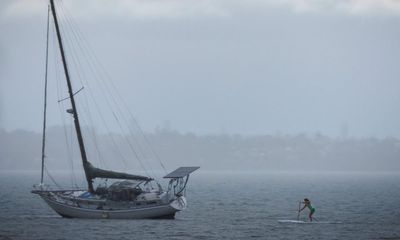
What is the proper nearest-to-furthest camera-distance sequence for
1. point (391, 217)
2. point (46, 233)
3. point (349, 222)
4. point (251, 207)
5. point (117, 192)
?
point (46, 233) → point (117, 192) → point (349, 222) → point (391, 217) → point (251, 207)

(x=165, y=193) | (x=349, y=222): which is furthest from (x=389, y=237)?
(x=165, y=193)

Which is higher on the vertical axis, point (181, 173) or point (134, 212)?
point (181, 173)

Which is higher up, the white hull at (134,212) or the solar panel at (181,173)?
the solar panel at (181,173)

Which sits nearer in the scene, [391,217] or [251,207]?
→ [391,217]

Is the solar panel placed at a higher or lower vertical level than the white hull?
higher

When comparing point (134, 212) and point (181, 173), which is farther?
point (181, 173)

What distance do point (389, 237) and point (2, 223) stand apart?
126 ft

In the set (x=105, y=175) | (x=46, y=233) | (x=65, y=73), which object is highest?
(x=65, y=73)

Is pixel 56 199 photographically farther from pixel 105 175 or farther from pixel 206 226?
pixel 206 226

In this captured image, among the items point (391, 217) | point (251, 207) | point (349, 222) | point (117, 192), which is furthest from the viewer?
point (251, 207)

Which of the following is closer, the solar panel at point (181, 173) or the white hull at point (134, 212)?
the white hull at point (134, 212)

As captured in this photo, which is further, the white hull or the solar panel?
the solar panel

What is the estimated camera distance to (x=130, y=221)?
81125 millimetres

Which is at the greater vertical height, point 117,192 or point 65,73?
point 65,73
